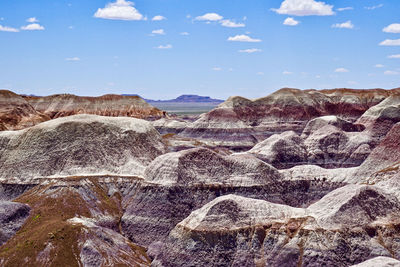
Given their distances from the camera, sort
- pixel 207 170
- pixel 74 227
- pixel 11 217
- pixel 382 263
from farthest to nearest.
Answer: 1. pixel 207 170
2. pixel 11 217
3. pixel 74 227
4. pixel 382 263

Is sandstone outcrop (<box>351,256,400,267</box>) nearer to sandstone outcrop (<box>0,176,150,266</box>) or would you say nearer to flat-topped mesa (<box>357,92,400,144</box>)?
sandstone outcrop (<box>0,176,150,266</box>)

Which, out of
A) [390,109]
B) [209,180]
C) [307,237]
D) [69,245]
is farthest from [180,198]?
[390,109]

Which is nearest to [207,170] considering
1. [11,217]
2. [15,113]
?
[11,217]

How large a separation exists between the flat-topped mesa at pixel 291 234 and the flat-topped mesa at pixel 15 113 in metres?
75.8

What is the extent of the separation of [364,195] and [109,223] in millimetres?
31750

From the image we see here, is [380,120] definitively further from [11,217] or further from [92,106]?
[92,106]

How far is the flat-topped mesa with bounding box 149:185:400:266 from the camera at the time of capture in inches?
2179

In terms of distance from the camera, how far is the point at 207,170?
254ft

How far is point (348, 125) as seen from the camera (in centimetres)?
13500

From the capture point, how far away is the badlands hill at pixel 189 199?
188ft

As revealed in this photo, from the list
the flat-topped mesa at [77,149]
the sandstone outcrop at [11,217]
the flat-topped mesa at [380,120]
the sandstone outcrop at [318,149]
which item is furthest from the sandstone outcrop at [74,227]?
the flat-topped mesa at [380,120]

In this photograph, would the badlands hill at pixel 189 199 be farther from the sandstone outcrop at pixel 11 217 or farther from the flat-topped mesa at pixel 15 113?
the flat-topped mesa at pixel 15 113

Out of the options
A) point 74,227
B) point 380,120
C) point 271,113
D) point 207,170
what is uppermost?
point 380,120

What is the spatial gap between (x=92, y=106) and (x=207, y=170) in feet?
397
